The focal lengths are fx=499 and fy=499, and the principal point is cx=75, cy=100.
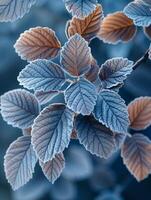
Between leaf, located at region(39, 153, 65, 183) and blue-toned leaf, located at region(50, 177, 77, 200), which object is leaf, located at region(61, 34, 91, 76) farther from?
blue-toned leaf, located at region(50, 177, 77, 200)

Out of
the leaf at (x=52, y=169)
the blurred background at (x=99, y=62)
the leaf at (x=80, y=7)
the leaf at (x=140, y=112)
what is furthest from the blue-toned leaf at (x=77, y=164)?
the leaf at (x=80, y=7)

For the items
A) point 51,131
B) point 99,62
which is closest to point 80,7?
point 51,131

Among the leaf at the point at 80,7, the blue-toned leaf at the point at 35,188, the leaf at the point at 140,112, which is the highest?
the leaf at the point at 80,7

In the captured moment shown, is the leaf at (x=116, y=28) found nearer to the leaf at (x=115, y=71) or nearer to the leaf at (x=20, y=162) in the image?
the leaf at (x=115, y=71)

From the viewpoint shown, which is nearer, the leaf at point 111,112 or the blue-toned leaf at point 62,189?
the leaf at point 111,112

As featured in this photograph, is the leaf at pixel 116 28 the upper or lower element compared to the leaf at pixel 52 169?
upper

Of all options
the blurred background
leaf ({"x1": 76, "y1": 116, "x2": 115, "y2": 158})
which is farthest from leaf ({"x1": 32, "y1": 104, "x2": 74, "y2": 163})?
the blurred background

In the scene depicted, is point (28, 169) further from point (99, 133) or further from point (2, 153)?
point (2, 153)

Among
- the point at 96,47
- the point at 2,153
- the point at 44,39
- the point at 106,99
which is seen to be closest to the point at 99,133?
the point at 106,99
